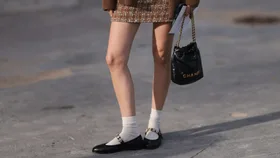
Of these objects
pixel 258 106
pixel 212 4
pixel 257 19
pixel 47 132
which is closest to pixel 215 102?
pixel 258 106

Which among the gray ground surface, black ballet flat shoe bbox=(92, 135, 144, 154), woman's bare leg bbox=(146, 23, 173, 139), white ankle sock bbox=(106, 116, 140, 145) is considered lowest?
the gray ground surface

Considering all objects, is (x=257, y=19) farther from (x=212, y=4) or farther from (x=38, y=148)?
(x=38, y=148)

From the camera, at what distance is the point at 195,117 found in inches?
235

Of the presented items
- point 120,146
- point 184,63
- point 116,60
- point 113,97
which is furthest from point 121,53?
point 113,97

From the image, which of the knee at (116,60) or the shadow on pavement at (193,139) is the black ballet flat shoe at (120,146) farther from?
the knee at (116,60)

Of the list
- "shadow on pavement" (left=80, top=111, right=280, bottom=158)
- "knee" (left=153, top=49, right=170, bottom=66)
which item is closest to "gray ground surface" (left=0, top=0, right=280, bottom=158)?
"shadow on pavement" (left=80, top=111, right=280, bottom=158)

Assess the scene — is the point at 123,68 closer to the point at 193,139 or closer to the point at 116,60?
the point at 116,60

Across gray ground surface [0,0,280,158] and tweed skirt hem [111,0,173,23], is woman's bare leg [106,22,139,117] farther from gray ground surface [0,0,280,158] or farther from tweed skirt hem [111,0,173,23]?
gray ground surface [0,0,280,158]

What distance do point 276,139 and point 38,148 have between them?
1707 mm

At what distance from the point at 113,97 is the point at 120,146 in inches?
63.5

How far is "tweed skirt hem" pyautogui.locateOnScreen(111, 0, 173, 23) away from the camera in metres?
4.84

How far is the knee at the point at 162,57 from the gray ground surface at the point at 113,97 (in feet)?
1.98

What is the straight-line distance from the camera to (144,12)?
487 cm

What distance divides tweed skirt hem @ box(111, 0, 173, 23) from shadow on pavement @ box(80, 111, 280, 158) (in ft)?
3.00
